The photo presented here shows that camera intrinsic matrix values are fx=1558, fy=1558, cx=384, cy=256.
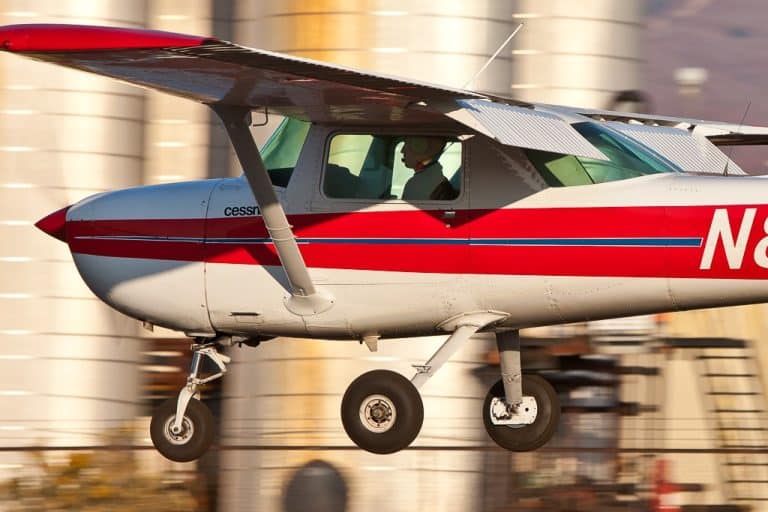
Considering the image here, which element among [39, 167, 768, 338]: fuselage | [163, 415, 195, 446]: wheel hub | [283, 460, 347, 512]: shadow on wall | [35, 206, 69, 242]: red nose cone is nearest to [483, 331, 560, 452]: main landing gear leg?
[39, 167, 768, 338]: fuselage

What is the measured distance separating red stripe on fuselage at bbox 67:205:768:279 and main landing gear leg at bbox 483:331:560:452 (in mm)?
1347

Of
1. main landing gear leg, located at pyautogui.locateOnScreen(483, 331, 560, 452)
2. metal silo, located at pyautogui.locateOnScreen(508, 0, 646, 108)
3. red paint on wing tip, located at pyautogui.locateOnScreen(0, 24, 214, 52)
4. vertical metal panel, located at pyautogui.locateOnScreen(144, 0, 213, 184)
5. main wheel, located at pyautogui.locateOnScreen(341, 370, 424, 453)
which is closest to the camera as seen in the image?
red paint on wing tip, located at pyautogui.locateOnScreen(0, 24, 214, 52)

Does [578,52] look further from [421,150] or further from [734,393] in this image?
[421,150]

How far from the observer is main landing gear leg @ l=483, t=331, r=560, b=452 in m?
12.5

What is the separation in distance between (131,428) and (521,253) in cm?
729

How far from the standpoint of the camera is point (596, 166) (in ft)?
36.8

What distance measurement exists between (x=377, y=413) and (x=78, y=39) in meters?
3.90

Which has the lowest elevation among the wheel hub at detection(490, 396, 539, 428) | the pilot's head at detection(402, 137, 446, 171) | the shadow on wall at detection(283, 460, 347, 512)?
the shadow on wall at detection(283, 460, 347, 512)

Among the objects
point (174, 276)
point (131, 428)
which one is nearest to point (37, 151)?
point (131, 428)

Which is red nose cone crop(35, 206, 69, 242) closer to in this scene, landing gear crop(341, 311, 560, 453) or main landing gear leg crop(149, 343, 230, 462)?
main landing gear leg crop(149, 343, 230, 462)

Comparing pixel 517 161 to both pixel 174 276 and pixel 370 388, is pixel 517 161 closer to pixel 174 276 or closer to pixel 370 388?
pixel 370 388

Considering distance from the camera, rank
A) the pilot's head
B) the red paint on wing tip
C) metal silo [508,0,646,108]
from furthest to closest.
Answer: metal silo [508,0,646,108] < the pilot's head < the red paint on wing tip

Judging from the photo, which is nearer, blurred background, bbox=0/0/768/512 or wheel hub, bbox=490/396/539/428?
wheel hub, bbox=490/396/539/428

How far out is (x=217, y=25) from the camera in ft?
72.4
